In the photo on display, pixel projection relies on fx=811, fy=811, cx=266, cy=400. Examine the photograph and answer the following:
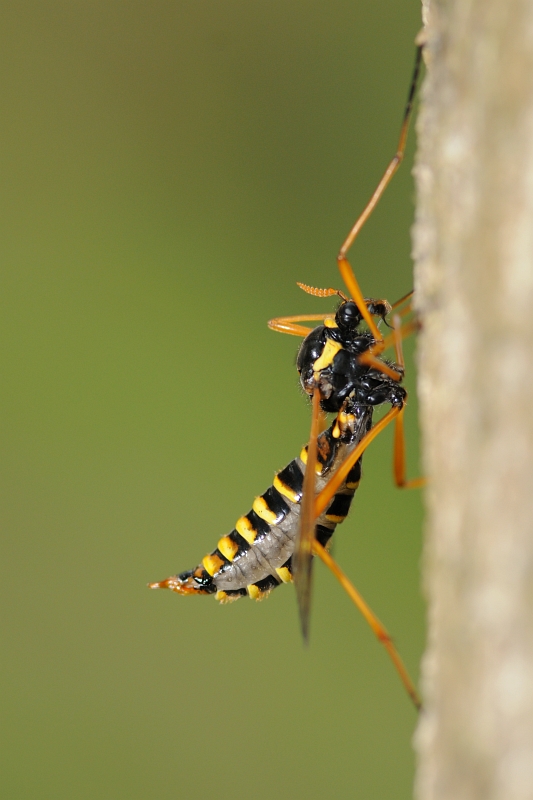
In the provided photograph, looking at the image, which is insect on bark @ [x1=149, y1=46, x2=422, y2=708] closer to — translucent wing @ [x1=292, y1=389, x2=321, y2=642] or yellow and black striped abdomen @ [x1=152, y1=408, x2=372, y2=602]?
yellow and black striped abdomen @ [x1=152, y1=408, x2=372, y2=602]

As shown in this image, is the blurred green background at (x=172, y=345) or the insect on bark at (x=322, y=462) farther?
the blurred green background at (x=172, y=345)

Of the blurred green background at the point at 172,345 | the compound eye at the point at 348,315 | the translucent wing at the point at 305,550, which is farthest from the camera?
the blurred green background at the point at 172,345

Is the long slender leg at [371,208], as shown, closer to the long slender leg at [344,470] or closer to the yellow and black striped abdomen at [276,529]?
the long slender leg at [344,470]

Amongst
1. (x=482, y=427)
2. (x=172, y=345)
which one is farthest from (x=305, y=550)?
(x=172, y=345)

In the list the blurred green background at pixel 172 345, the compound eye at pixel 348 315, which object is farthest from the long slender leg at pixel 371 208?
the blurred green background at pixel 172 345

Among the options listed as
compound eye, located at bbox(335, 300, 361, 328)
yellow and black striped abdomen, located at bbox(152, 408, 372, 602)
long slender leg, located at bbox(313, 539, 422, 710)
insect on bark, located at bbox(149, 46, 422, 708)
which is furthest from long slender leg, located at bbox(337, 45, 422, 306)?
long slender leg, located at bbox(313, 539, 422, 710)

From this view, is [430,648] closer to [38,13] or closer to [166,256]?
[166,256]
